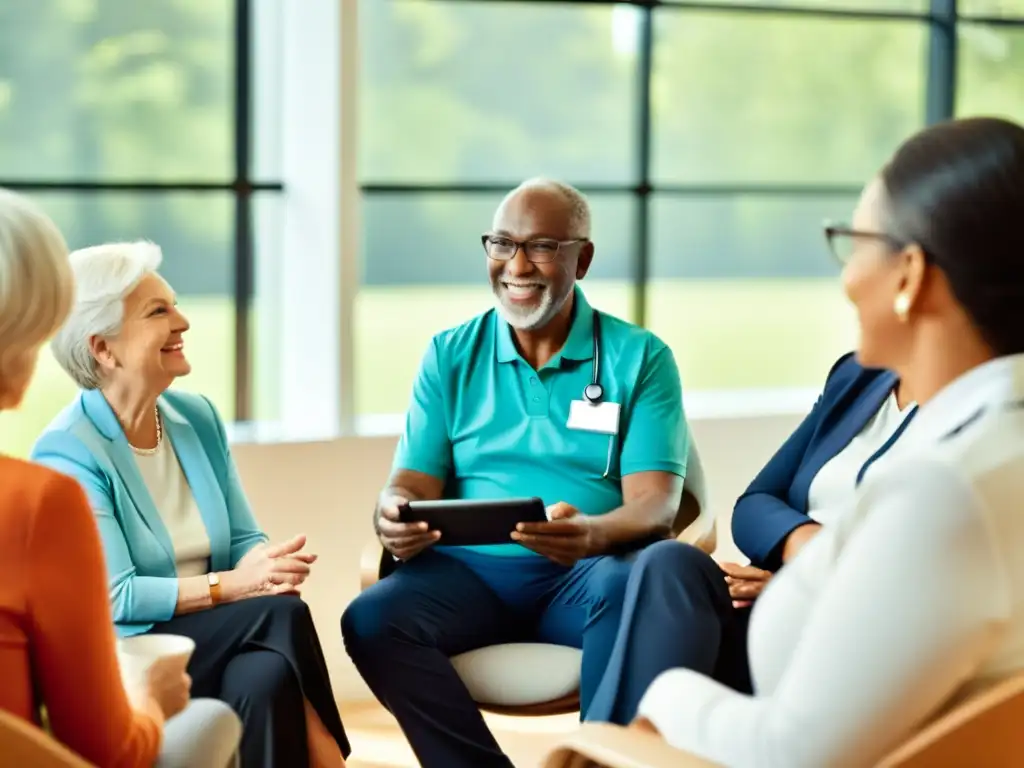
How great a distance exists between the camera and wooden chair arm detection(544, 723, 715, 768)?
5.38 feet

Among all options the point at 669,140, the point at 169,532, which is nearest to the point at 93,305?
the point at 169,532

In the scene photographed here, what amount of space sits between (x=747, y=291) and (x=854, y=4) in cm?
109

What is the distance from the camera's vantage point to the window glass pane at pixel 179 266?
420 centimetres

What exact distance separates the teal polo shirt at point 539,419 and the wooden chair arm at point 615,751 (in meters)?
1.54

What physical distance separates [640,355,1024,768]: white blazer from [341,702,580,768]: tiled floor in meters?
2.32

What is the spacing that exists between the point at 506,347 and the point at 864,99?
7.95 feet

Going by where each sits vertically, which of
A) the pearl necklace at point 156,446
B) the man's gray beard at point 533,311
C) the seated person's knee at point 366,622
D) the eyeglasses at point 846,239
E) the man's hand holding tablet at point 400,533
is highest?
the eyeglasses at point 846,239

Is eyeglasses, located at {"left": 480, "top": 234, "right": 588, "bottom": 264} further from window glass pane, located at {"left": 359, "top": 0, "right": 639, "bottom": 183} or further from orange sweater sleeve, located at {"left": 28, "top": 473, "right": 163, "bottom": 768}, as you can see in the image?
orange sweater sleeve, located at {"left": 28, "top": 473, "right": 163, "bottom": 768}

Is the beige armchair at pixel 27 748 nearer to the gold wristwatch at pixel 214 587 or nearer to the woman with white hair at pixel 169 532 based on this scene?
the woman with white hair at pixel 169 532

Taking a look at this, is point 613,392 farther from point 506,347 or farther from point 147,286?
point 147,286

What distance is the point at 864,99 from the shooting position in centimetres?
530

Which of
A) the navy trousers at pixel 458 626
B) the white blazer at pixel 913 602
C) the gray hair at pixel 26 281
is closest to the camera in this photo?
the white blazer at pixel 913 602

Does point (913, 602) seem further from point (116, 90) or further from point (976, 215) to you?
point (116, 90)

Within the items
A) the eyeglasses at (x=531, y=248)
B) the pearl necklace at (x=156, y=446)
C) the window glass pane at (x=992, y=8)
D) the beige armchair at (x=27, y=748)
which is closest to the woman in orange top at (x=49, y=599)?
the beige armchair at (x=27, y=748)
